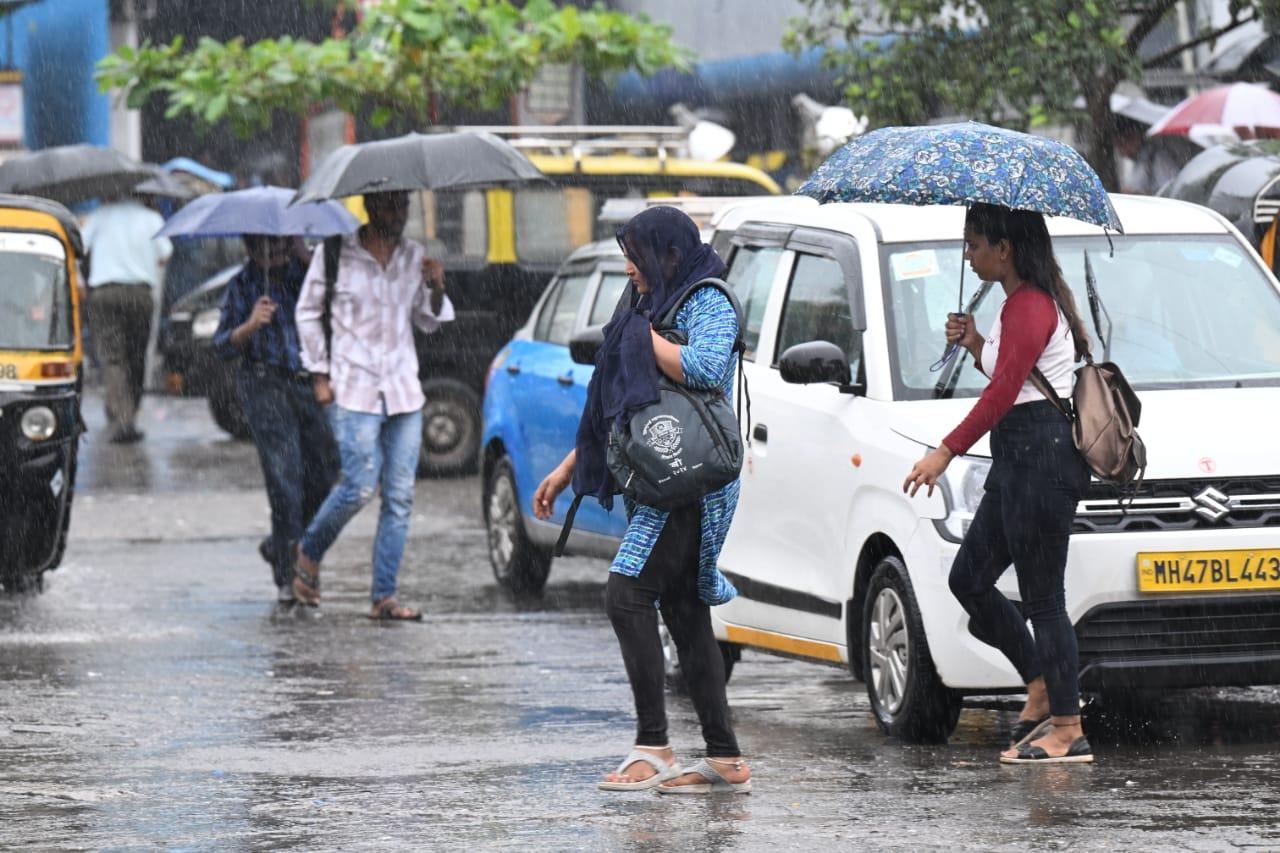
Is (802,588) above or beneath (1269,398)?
beneath

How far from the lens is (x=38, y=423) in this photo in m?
11.9

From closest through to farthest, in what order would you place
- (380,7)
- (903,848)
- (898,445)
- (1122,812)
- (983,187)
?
(903,848) < (1122,812) < (983,187) < (898,445) < (380,7)

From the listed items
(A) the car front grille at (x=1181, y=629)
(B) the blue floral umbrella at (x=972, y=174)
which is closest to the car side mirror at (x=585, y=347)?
(B) the blue floral umbrella at (x=972, y=174)

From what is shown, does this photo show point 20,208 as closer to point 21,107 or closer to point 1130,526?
point 1130,526

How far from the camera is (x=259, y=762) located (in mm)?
7941

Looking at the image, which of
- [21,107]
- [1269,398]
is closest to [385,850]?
[1269,398]

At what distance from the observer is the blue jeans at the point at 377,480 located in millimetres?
11820

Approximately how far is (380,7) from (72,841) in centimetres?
1582

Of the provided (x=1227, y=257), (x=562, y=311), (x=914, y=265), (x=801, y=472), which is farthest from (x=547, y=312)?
(x=1227, y=257)

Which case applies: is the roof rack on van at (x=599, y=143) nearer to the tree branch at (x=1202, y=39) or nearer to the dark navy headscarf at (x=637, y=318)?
the tree branch at (x=1202, y=39)

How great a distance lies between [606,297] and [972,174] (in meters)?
5.05

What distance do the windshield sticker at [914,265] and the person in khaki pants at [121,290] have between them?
1428 cm

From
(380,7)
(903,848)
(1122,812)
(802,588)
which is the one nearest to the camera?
(903,848)

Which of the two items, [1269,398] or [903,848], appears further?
[1269,398]
